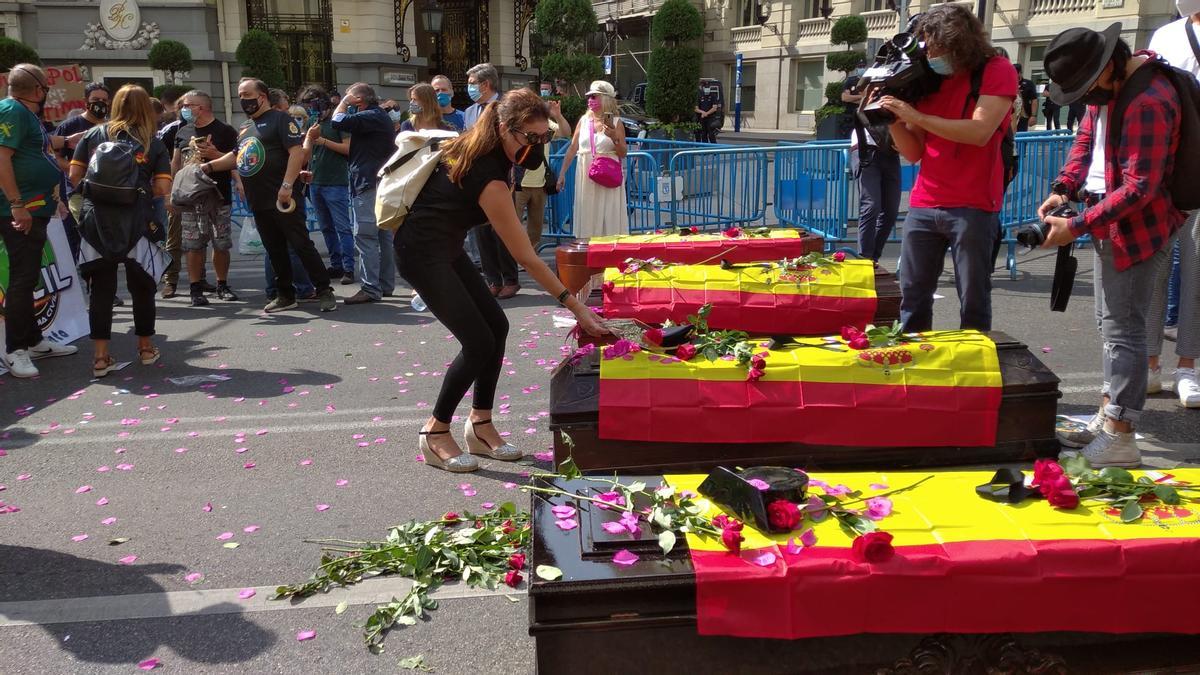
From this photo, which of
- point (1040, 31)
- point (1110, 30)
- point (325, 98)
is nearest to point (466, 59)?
point (1040, 31)

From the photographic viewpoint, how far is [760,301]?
5512mm

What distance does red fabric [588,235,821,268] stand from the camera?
6.45 meters

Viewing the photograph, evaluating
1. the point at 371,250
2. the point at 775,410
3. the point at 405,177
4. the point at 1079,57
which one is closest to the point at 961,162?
the point at 1079,57

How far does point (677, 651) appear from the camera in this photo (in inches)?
95.7

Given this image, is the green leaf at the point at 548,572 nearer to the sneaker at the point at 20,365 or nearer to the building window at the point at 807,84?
the sneaker at the point at 20,365

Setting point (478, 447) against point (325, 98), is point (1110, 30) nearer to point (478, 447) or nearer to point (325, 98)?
point (478, 447)

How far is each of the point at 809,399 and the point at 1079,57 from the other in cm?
182

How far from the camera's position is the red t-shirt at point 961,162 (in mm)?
4527

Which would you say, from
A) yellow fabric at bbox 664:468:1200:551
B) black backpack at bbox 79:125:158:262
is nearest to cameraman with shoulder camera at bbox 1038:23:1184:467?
yellow fabric at bbox 664:468:1200:551

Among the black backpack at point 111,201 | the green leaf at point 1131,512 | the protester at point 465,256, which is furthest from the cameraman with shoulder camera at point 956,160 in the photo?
the black backpack at point 111,201

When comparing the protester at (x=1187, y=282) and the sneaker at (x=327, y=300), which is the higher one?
the protester at (x=1187, y=282)

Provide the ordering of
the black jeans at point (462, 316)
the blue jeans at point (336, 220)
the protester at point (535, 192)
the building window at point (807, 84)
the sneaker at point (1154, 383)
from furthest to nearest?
the building window at point (807, 84)
the blue jeans at point (336, 220)
the protester at point (535, 192)
the sneaker at point (1154, 383)
the black jeans at point (462, 316)

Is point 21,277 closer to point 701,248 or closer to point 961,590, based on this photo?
point 701,248

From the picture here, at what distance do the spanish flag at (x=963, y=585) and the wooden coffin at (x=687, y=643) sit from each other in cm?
5
